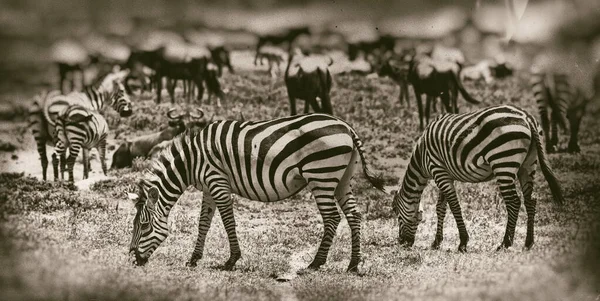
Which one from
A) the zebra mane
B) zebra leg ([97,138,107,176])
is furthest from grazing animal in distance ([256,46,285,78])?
the zebra mane

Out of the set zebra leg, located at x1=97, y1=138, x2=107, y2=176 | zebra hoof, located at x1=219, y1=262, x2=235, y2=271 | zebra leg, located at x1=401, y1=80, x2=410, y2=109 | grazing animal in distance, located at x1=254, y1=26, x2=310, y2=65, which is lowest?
zebra hoof, located at x1=219, y1=262, x2=235, y2=271

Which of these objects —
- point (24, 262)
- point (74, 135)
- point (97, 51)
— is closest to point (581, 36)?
point (24, 262)

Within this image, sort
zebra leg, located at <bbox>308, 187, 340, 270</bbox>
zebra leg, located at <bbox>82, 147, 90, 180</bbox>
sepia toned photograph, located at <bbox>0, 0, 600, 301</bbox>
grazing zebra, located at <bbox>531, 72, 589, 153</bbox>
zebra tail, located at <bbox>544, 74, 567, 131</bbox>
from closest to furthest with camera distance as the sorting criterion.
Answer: sepia toned photograph, located at <bbox>0, 0, 600, 301</bbox> → zebra leg, located at <bbox>308, 187, 340, 270</bbox> → zebra leg, located at <bbox>82, 147, 90, 180</bbox> → grazing zebra, located at <bbox>531, 72, 589, 153</bbox> → zebra tail, located at <bbox>544, 74, 567, 131</bbox>

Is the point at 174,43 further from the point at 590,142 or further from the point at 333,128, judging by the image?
the point at 590,142

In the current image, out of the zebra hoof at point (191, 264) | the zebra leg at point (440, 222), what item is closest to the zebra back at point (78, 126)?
the zebra hoof at point (191, 264)

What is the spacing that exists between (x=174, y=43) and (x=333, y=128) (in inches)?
331

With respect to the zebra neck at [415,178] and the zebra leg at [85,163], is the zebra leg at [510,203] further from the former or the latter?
the zebra leg at [85,163]

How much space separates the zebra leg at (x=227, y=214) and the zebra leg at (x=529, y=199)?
13.2 feet

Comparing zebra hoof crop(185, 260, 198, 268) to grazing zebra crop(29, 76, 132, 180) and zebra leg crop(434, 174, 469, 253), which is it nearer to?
zebra leg crop(434, 174, 469, 253)

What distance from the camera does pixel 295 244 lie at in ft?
38.0

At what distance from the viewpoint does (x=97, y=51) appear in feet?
55.0

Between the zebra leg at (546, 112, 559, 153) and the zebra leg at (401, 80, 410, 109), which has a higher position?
the zebra leg at (401, 80, 410, 109)

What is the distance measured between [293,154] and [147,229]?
7.18 ft

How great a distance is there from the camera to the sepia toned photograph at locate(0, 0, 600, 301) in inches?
368
